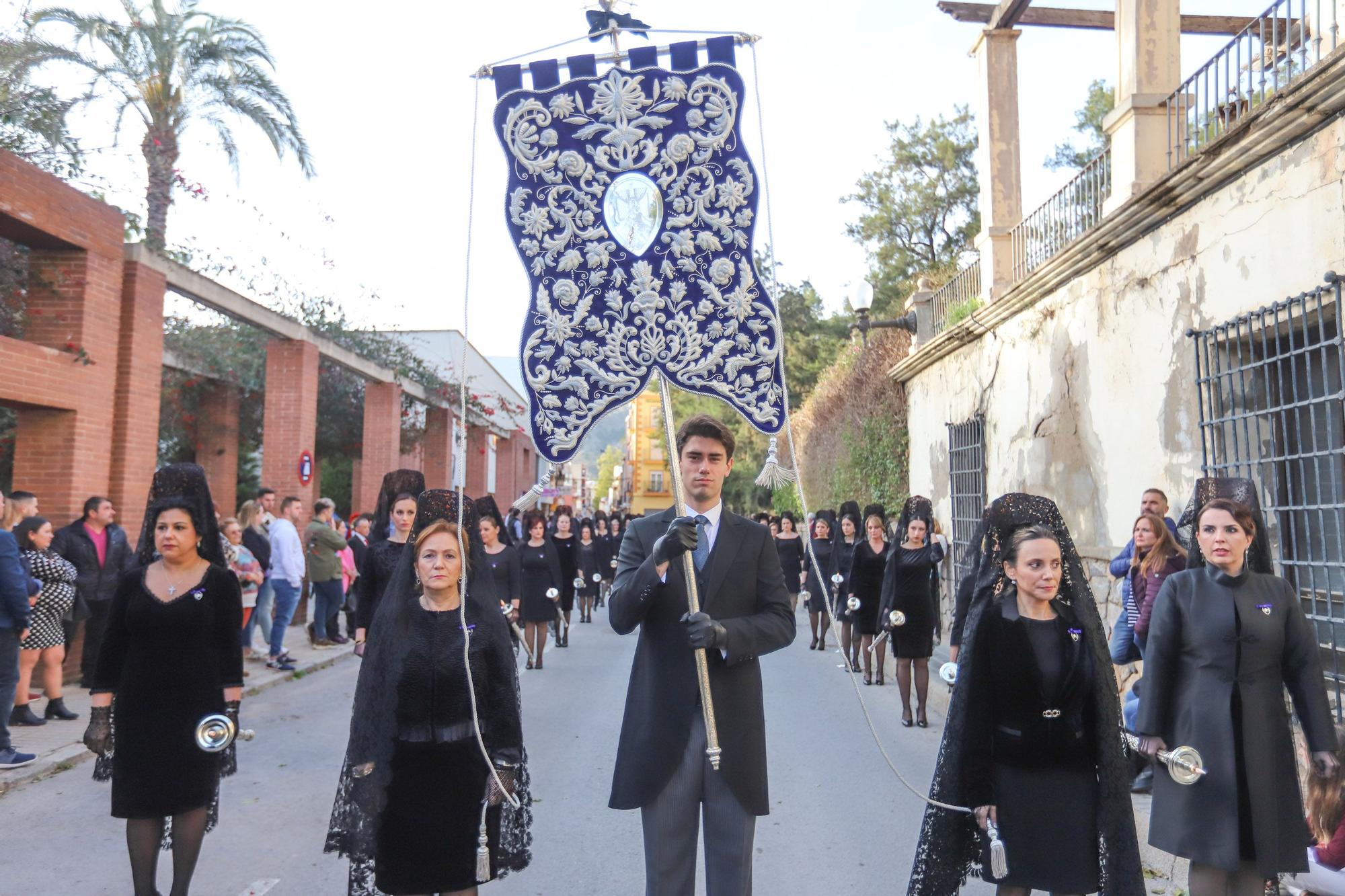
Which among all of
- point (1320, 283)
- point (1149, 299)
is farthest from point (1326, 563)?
point (1149, 299)

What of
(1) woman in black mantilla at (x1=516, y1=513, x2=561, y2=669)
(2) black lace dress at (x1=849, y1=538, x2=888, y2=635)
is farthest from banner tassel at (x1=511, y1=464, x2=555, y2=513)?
(1) woman in black mantilla at (x1=516, y1=513, x2=561, y2=669)

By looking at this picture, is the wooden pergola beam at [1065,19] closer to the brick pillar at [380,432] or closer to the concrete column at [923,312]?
the concrete column at [923,312]

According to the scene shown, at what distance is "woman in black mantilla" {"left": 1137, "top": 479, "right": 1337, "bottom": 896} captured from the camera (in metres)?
3.90

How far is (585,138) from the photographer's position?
14.5 feet

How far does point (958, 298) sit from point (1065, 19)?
151 inches

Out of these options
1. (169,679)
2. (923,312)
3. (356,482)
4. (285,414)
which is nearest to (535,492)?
(169,679)

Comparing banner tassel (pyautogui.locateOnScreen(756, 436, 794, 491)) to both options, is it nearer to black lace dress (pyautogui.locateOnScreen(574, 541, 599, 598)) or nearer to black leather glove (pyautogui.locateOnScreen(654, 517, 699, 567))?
black leather glove (pyautogui.locateOnScreen(654, 517, 699, 567))

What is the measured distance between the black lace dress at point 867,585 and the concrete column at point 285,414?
27.5 ft

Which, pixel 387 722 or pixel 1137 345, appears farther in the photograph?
pixel 1137 345

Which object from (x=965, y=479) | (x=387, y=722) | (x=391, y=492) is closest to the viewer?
(x=387, y=722)

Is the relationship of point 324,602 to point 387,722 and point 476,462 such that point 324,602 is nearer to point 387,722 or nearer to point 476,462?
point 387,722

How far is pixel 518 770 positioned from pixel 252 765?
4.03 metres

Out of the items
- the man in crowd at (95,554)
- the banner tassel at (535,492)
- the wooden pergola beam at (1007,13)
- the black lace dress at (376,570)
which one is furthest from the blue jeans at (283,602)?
the wooden pergola beam at (1007,13)

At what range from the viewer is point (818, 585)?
45.0 feet
